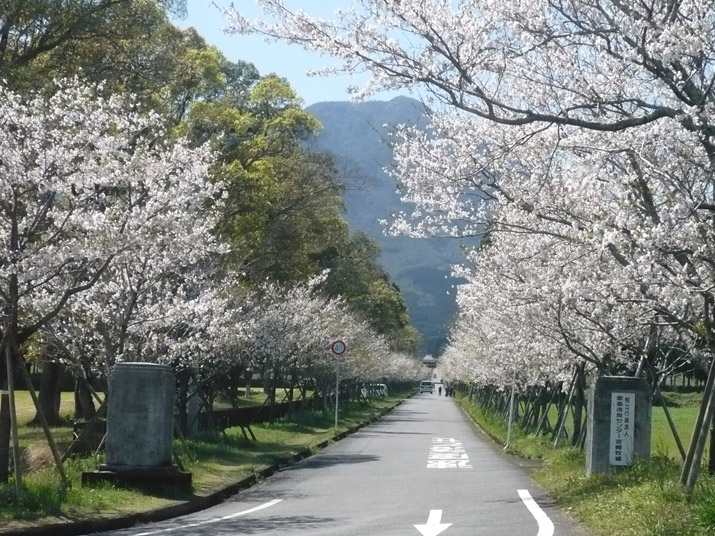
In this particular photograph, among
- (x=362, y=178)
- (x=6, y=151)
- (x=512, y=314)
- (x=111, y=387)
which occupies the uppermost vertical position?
(x=362, y=178)

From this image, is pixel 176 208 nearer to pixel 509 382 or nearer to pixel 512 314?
pixel 512 314

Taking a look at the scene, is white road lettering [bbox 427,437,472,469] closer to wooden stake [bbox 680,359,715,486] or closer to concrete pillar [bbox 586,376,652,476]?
concrete pillar [bbox 586,376,652,476]

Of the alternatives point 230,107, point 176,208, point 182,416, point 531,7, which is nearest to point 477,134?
point 531,7

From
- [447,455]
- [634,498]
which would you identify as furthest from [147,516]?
[447,455]

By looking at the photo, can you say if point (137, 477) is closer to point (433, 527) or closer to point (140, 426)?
point (140, 426)

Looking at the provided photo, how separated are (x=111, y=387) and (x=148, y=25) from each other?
9077 millimetres

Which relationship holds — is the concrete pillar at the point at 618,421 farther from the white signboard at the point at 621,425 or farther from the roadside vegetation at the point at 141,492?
the roadside vegetation at the point at 141,492

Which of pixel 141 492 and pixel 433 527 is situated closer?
pixel 433 527

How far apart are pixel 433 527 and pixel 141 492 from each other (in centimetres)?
499

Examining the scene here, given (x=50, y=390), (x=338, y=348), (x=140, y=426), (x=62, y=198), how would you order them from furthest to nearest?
(x=338, y=348)
(x=50, y=390)
(x=140, y=426)
(x=62, y=198)

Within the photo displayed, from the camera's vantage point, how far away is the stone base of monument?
50.1 ft

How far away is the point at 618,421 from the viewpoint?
16719mm

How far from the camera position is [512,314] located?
2075 centimetres

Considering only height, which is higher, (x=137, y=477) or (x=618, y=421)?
(x=618, y=421)
